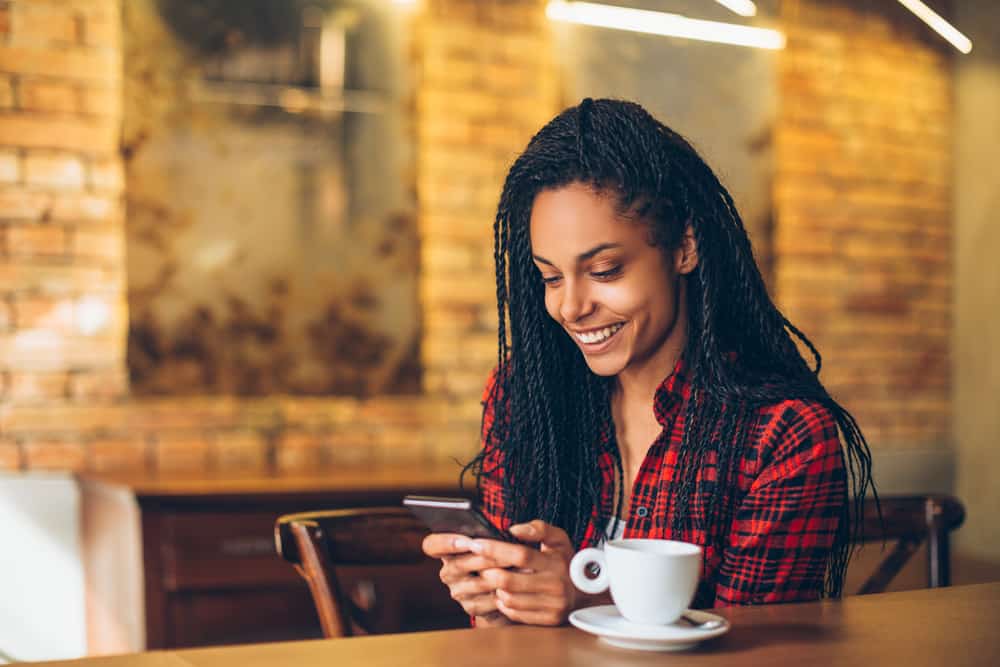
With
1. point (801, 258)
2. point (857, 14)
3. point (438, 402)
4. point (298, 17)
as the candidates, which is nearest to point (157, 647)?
point (438, 402)

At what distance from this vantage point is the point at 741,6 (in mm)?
3922

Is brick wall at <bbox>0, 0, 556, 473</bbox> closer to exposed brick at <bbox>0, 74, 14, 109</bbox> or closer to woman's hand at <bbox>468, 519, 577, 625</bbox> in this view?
exposed brick at <bbox>0, 74, 14, 109</bbox>

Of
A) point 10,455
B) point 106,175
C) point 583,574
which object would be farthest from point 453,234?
point 583,574

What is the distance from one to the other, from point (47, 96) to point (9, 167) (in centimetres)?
22

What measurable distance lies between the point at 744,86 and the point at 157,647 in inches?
108

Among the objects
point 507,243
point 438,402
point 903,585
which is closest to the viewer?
point 507,243

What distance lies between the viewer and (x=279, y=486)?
103 inches

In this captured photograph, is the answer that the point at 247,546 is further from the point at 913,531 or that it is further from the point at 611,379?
the point at 913,531

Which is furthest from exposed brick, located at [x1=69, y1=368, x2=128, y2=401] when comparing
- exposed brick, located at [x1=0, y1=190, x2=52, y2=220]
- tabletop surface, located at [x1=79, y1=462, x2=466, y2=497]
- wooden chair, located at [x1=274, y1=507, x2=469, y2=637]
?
wooden chair, located at [x1=274, y1=507, x2=469, y2=637]

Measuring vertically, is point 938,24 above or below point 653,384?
above

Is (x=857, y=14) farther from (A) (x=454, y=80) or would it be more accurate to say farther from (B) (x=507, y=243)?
(B) (x=507, y=243)

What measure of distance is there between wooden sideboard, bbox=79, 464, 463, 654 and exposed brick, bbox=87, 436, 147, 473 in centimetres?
22

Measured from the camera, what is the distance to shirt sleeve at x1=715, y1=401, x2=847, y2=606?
1.35 meters

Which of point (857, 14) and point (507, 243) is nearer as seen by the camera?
point (507, 243)
